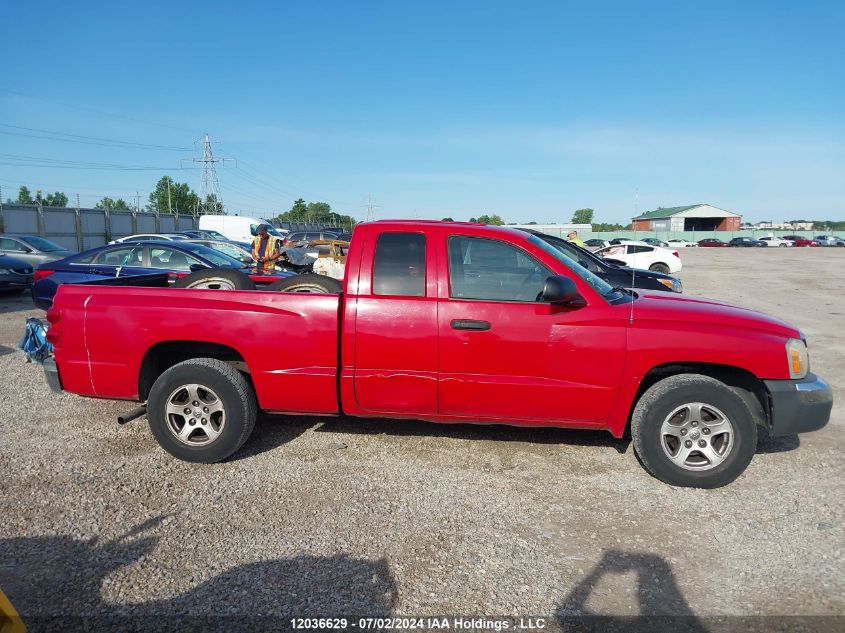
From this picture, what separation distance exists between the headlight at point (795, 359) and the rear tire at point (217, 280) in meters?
4.15

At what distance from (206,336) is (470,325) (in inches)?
75.2

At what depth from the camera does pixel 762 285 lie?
60.3 ft

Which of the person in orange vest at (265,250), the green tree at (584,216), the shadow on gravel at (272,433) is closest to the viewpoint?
the shadow on gravel at (272,433)

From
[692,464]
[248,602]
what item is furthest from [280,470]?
[692,464]

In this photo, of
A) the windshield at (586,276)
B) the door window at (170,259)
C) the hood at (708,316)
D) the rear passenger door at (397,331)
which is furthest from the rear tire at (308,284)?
the door window at (170,259)

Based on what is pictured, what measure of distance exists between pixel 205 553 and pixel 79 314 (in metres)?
2.18

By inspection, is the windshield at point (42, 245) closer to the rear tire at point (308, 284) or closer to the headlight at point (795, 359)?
the rear tire at point (308, 284)

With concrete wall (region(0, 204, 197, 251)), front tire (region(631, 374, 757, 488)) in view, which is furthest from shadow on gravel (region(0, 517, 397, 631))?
concrete wall (region(0, 204, 197, 251))

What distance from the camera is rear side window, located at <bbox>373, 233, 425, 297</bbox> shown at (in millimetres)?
4070

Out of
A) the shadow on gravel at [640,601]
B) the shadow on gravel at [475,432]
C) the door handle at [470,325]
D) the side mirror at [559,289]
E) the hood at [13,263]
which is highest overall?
the hood at [13,263]

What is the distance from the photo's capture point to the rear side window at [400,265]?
4070mm

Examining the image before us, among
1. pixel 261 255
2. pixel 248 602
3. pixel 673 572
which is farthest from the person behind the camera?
pixel 261 255

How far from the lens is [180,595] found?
2814mm

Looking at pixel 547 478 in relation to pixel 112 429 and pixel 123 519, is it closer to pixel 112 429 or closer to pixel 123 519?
pixel 123 519
